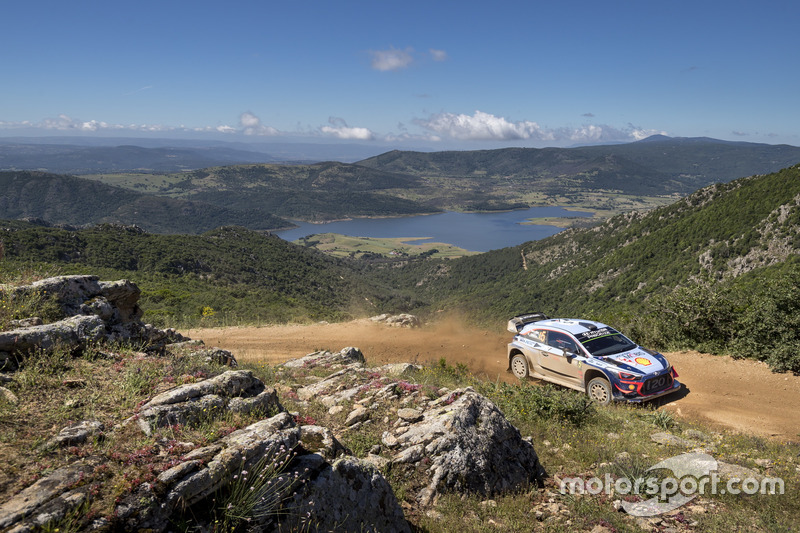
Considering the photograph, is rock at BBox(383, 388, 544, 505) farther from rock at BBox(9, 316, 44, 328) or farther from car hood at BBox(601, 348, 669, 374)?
rock at BBox(9, 316, 44, 328)

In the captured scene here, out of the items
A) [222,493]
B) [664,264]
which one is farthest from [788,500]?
[664,264]

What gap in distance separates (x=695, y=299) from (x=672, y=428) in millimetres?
7253

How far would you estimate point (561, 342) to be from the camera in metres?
11.3

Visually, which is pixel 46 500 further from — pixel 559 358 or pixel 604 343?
pixel 604 343

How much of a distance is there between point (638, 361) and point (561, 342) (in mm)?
1845

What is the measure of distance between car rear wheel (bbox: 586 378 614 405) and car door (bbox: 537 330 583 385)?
313 mm

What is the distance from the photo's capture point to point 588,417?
27.6ft

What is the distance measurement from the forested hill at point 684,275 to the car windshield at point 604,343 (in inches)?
170

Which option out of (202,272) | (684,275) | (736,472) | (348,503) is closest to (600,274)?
(684,275)

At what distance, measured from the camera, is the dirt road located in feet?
30.9

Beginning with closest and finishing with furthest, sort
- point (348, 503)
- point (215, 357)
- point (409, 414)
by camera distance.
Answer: point (348, 503)
point (409, 414)
point (215, 357)

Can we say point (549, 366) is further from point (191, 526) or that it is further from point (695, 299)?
point (191, 526)

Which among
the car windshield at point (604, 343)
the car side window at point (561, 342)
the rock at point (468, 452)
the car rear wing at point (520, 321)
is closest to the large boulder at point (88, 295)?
the rock at point (468, 452)

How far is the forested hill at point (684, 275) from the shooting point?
12.8 metres
